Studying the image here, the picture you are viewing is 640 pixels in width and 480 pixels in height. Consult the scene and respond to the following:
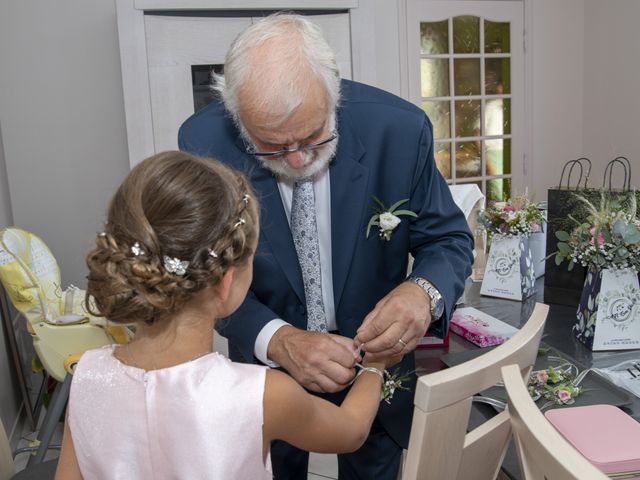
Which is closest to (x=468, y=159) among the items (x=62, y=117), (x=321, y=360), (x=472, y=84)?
(x=472, y=84)

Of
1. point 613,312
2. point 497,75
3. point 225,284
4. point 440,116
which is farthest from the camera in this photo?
point 497,75

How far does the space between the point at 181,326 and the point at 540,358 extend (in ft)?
3.10

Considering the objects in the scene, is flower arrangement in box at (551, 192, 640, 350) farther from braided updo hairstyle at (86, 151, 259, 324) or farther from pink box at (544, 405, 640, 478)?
braided updo hairstyle at (86, 151, 259, 324)

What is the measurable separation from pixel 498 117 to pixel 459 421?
189 inches

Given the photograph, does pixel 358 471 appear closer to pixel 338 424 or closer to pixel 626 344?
pixel 338 424

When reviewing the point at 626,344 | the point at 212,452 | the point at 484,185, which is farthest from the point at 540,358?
the point at 484,185

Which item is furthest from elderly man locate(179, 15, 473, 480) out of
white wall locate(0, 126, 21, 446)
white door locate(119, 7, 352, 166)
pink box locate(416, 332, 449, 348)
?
white door locate(119, 7, 352, 166)

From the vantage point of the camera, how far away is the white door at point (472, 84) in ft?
16.4

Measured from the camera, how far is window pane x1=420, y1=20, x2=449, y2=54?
16.4ft

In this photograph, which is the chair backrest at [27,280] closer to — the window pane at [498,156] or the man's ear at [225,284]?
the man's ear at [225,284]

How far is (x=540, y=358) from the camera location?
1516 mm

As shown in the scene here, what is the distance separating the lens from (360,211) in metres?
1.55

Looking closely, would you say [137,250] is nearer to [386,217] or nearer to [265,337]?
[265,337]

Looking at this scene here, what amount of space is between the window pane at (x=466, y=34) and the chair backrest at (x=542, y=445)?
4.69 m
